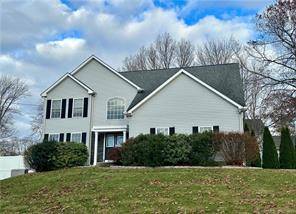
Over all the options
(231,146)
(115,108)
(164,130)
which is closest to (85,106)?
(115,108)

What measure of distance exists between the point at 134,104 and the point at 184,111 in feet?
12.5

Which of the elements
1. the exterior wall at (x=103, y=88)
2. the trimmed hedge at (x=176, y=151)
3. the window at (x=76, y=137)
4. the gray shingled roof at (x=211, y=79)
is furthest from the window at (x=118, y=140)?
the trimmed hedge at (x=176, y=151)

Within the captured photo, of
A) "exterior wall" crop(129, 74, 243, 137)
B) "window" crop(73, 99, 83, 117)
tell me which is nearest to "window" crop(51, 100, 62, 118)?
"window" crop(73, 99, 83, 117)

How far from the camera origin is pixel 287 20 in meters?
28.6

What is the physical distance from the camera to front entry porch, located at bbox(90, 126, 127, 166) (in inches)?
1078

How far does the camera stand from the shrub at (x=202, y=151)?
19.6 meters

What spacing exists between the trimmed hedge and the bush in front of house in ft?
13.2

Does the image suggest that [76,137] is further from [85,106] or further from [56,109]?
[56,109]

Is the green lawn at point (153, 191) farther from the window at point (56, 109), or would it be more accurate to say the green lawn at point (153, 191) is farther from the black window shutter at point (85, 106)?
the window at point (56, 109)

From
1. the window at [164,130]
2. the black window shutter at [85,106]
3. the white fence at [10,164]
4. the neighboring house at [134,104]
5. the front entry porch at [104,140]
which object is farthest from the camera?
the white fence at [10,164]

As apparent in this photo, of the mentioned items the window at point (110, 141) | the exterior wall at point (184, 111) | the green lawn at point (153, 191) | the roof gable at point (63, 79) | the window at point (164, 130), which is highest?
the roof gable at point (63, 79)

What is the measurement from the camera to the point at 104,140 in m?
28.4

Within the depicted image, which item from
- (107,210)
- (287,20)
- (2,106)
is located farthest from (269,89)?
(2,106)

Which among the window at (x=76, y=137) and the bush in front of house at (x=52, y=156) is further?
the window at (x=76, y=137)
